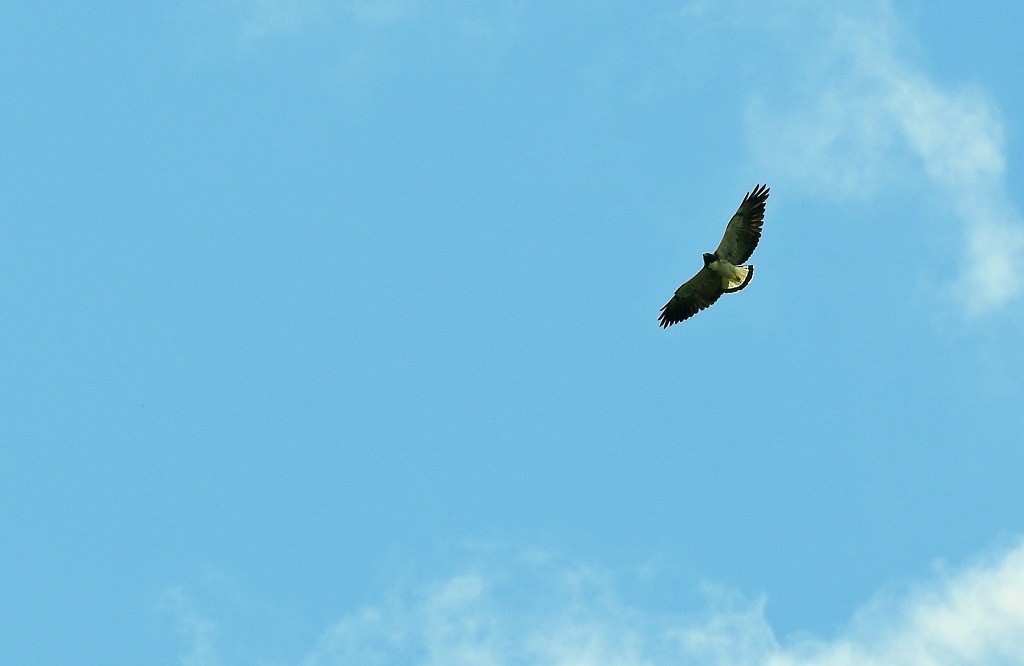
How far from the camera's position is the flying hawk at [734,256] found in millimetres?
42688

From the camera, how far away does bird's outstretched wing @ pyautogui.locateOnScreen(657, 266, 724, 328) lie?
4381 cm

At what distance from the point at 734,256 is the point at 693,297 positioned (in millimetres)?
1994

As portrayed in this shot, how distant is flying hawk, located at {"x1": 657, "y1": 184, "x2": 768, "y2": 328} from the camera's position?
42688 millimetres

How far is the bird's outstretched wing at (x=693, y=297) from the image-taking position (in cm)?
4381

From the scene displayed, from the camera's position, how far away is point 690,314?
44969 millimetres

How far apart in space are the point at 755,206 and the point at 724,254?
1.44 meters

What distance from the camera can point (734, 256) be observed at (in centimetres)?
4316

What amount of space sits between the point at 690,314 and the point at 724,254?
96.5 inches

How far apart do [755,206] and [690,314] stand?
3761 mm

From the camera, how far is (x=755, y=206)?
4266 centimetres

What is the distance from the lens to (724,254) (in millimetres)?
43125

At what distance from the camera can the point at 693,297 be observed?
44656 mm
